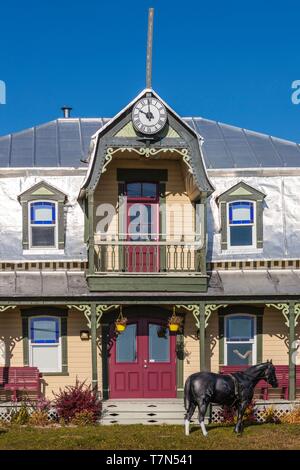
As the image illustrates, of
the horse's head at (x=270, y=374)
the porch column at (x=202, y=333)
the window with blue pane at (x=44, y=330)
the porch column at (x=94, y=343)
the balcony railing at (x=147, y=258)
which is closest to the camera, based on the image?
the horse's head at (x=270, y=374)

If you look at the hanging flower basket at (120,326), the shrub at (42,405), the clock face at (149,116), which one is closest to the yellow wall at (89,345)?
the hanging flower basket at (120,326)

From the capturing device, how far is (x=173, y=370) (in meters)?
23.5

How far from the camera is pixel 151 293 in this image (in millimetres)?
22125

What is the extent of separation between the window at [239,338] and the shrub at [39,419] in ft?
19.7

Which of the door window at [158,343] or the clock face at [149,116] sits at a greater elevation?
the clock face at [149,116]

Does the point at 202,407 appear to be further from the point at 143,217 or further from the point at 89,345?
the point at 143,217

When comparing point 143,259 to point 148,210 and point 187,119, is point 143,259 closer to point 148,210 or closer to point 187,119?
point 148,210

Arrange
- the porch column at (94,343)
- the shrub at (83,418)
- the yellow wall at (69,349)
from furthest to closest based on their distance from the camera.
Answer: the yellow wall at (69,349) → the porch column at (94,343) → the shrub at (83,418)

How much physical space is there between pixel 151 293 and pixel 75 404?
149 inches

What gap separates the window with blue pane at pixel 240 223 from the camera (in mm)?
23953

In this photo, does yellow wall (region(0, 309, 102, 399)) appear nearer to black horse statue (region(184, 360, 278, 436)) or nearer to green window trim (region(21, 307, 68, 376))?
green window trim (region(21, 307, 68, 376))

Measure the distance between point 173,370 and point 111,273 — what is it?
12.3 feet

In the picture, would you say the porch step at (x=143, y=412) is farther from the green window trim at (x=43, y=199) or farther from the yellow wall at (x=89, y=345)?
the green window trim at (x=43, y=199)
